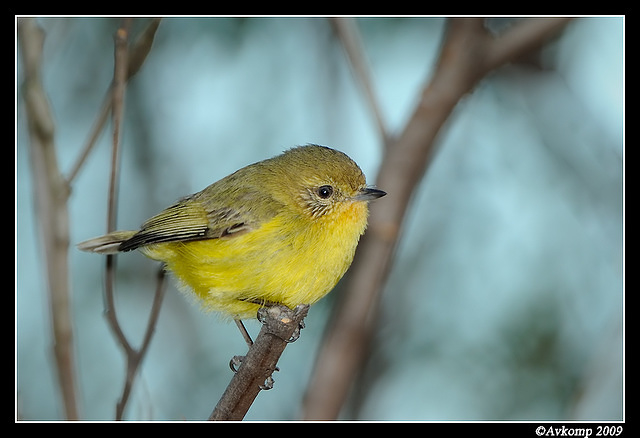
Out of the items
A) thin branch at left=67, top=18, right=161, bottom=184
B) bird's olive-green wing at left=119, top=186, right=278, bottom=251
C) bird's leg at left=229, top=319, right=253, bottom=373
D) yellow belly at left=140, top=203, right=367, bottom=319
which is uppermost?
thin branch at left=67, top=18, right=161, bottom=184

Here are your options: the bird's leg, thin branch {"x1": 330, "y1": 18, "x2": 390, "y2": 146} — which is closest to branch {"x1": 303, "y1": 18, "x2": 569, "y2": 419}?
thin branch {"x1": 330, "y1": 18, "x2": 390, "y2": 146}

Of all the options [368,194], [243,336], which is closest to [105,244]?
[243,336]

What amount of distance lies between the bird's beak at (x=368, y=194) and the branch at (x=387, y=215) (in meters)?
0.31

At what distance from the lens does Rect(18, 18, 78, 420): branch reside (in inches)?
104

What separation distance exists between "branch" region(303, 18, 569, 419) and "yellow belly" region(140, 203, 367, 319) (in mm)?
305

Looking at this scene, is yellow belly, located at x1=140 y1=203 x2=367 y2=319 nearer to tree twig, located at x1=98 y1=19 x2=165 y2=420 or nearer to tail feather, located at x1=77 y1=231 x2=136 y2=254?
tree twig, located at x1=98 y1=19 x2=165 y2=420

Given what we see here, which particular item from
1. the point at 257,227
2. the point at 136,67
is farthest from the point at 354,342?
the point at 136,67

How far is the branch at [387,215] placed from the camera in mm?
3566

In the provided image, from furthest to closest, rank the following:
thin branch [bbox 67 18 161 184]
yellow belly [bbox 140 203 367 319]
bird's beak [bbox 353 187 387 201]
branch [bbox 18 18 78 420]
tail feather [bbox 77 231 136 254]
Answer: tail feather [bbox 77 231 136 254], bird's beak [bbox 353 187 387 201], yellow belly [bbox 140 203 367 319], thin branch [bbox 67 18 161 184], branch [bbox 18 18 78 420]

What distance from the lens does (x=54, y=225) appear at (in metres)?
2.70

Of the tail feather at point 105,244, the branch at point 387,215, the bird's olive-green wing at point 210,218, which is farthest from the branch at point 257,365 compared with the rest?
the tail feather at point 105,244

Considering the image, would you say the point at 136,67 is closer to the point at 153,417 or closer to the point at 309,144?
the point at 309,144

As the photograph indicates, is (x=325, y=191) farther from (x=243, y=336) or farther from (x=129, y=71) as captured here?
(x=129, y=71)
